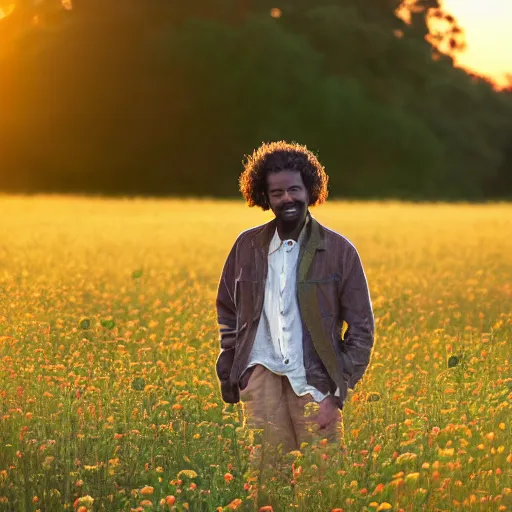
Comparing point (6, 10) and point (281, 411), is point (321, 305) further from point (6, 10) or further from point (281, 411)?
point (6, 10)

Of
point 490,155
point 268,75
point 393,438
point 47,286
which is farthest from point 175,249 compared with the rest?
point 490,155

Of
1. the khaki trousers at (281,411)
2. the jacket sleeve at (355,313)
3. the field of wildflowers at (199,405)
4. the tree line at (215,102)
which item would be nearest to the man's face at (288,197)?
the jacket sleeve at (355,313)

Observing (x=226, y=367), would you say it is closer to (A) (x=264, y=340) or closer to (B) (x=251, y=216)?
(A) (x=264, y=340)

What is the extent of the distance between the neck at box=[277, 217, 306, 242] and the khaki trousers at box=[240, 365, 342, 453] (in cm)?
55

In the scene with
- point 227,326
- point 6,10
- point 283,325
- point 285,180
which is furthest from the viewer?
point 6,10

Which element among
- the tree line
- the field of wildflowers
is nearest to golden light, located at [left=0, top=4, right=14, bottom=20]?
the tree line

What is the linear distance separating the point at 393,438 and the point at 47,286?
6.55 meters

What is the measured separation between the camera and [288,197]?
4.82m

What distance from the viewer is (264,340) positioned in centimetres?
480

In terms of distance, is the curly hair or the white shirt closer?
the white shirt

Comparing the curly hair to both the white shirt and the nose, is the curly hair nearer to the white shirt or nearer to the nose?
the nose

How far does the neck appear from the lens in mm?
4863

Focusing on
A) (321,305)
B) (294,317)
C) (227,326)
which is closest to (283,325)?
(294,317)

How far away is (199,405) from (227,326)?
60 centimetres
